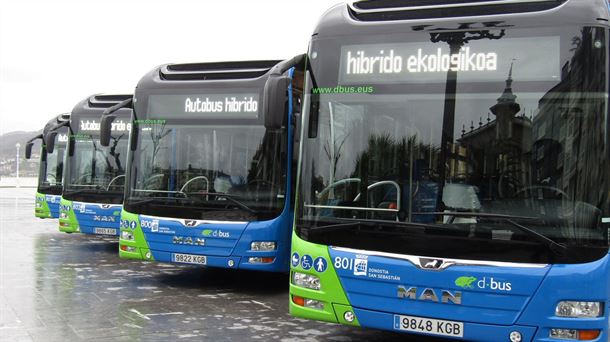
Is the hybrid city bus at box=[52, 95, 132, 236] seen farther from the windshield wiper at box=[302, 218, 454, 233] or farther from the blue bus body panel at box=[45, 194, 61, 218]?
the windshield wiper at box=[302, 218, 454, 233]

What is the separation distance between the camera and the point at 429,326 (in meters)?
4.79

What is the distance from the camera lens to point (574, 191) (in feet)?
14.6

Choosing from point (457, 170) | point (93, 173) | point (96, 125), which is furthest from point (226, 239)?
point (96, 125)

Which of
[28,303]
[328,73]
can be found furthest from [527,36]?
[28,303]

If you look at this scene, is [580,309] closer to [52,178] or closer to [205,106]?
→ [205,106]

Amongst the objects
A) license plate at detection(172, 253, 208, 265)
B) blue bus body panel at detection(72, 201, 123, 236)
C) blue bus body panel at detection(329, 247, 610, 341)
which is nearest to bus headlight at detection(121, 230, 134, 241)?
license plate at detection(172, 253, 208, 265)

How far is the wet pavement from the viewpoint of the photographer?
249 inches

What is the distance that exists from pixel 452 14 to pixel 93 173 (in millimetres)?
9598

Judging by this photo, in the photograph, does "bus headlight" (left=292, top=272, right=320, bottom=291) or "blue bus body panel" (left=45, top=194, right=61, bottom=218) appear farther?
"blue bus body panel" (left=45, top=194, right=61, bottom=218)

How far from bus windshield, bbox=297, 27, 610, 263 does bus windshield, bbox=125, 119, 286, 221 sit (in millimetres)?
2833

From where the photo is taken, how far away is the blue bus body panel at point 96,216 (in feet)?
39.6

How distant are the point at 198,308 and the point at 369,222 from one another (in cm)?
334

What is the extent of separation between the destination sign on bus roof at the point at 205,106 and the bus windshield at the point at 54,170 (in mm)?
8664

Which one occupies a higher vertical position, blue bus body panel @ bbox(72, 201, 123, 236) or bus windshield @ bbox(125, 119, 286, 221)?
bus windshield @ bbox(125, 119, 286, 221)
